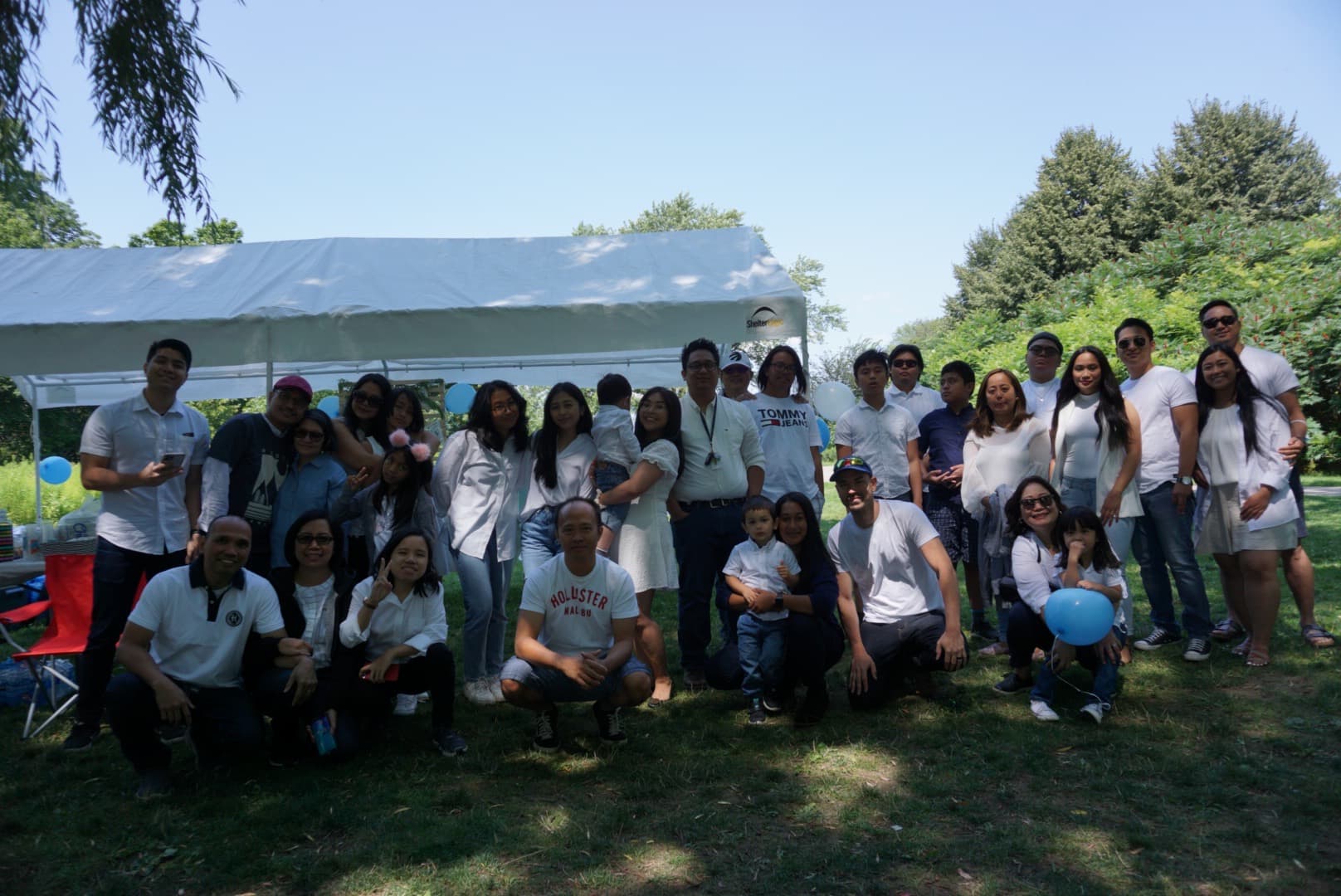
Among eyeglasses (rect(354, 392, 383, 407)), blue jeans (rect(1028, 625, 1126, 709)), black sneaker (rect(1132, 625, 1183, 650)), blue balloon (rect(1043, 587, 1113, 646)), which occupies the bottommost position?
black sneaker (rect(1132, 625, 1183, 650))

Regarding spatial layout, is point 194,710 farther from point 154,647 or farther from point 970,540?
point 970,540

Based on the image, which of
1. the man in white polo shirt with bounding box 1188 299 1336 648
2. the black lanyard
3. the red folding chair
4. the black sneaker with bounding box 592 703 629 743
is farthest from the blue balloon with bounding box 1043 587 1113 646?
the red folding chair

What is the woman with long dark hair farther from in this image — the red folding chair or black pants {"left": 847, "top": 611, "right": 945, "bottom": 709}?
the red folding chair

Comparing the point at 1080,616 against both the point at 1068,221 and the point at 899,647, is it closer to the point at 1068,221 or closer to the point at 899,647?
the point at 899,647

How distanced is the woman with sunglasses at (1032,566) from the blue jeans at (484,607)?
8.12ft

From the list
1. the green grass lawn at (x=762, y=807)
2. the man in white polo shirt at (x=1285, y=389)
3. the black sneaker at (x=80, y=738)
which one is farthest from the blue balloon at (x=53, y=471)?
the man in white polo shirt at (x=1285, y=389)

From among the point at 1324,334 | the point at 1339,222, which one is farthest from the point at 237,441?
the point at 1339,222

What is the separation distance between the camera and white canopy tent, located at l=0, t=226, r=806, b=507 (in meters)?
5.63

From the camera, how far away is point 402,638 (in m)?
3.83

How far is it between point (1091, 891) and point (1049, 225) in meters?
32.4

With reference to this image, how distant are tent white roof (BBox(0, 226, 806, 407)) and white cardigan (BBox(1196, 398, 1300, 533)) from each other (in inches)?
99.0

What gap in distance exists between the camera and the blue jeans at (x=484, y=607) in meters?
4.36

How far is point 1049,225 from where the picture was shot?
3122cm

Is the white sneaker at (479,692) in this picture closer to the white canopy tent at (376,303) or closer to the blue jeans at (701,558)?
the blue jeans at (701,558)
